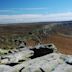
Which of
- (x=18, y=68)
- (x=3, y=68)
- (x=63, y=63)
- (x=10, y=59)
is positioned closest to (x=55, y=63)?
(x=63, y=63)

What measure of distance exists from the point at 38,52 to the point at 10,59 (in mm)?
3500

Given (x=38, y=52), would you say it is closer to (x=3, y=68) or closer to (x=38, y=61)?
(x=38, y=61)

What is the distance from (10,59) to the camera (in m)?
18.8

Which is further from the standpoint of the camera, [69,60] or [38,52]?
[38,52]

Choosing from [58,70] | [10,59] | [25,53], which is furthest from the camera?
[25,53]

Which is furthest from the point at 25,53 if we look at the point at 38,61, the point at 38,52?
the point at 38,61

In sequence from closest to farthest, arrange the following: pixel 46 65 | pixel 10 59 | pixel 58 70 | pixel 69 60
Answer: pixel 58 70
pixel 46 65
pixel 69 60
pixel 10 59

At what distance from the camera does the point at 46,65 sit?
47.0 feet

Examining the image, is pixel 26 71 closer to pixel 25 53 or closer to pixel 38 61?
pixel 38 61

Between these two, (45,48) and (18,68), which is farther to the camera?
(45,48)

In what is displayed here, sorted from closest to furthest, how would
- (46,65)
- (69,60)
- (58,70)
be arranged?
(58,70) → (46,65) → (69,60)

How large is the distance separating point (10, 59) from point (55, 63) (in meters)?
5.31

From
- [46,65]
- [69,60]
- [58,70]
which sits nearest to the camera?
[58,70]

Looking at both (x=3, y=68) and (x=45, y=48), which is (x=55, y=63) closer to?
(x=3, y=68)
